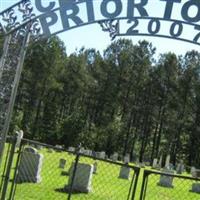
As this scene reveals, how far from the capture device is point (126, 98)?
5506 cm

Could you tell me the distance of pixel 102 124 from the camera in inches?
2101

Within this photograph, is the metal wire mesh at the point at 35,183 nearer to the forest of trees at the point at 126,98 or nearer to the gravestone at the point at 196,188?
the gravestone at the point at 196,188

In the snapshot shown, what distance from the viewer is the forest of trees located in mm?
51000

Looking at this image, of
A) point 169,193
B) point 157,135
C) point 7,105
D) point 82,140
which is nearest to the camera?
point 7,105

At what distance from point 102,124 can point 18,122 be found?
31.6ft

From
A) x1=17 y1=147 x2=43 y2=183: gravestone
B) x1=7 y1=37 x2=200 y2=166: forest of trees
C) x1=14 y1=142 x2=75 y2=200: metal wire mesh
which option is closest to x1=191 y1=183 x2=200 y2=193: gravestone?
x1=14 y1=142 x2=75 y2=200: metal wire mesh

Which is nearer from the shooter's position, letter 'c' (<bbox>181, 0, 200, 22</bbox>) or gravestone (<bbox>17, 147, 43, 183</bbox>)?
letter 'c' (<bbox>181, 0, 200, 22</bbox>)

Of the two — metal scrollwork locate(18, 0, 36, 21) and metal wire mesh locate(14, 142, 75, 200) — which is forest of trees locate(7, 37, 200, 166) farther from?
metal scrollwork locate(18, 0, 36, 21)

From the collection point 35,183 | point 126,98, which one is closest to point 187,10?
point 35,183

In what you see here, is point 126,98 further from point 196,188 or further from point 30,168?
point 30,168

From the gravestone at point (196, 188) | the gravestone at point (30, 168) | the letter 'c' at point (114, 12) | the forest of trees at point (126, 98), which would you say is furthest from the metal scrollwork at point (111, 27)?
the forest of trees at point (126, 98)

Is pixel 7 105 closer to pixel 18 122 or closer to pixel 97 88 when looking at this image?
pixel 18 122

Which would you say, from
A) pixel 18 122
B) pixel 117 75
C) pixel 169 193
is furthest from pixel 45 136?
pixel 169 193

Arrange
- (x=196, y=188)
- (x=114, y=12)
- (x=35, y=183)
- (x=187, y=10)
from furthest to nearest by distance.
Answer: (x=196, y=188) → (x=35, y=183) → (x=114, y=12) → (x=187, y=10)
